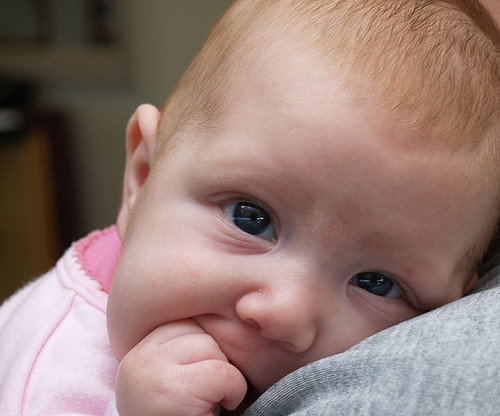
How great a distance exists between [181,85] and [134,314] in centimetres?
33

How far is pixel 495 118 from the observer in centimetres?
80

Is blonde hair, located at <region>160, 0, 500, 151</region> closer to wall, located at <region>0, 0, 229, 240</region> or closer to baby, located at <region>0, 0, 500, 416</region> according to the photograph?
baby, located at <region>0, 0, 500, 416</region>

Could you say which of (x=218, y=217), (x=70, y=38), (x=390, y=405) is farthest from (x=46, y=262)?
(x=390, y=405)

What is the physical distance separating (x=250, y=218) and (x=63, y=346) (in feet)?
0.96

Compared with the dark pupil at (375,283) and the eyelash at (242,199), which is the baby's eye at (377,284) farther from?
the eyelash at (242,199)

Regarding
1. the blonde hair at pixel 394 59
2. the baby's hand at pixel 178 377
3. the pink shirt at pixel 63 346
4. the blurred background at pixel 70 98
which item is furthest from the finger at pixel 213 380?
the blurred background at pixel 70 98

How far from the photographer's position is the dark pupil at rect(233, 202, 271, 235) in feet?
2.48

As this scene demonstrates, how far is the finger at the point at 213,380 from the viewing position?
0.67 meters

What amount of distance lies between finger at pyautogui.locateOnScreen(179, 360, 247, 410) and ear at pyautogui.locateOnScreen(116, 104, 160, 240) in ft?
0.93

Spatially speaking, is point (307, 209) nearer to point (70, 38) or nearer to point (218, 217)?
point (218, 217)

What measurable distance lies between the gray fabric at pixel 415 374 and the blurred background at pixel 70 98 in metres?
2.08

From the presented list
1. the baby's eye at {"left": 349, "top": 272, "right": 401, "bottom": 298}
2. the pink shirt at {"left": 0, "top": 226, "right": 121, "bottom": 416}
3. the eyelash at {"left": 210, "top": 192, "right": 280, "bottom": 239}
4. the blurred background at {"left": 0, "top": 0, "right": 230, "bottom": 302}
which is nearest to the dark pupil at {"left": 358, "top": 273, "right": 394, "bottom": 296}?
the baby's eye at {"left": 349, "top": 272, "right": 401, "bottom": 298}

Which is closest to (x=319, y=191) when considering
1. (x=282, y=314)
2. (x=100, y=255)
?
(x=282, y=314)

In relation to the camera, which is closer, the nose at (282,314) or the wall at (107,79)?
the nose at (282,314)
